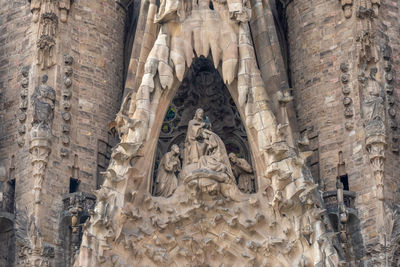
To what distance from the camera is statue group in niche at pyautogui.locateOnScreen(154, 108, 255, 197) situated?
2080 cm

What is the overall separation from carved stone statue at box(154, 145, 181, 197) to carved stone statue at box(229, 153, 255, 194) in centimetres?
92

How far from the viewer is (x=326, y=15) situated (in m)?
23.3

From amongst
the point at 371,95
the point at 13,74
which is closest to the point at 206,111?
the point at 371,95

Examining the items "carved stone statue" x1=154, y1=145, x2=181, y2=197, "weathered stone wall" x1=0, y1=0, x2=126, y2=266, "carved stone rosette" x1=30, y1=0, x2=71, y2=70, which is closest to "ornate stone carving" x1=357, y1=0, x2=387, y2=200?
"carved stone statue" x1=154, y1=145, x2=181, y2=197

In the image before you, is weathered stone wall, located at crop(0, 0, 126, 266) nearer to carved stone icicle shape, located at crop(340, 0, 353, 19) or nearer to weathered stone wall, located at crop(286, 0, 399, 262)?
weathered stone wall, located at crop(286, 0, 399, 262)

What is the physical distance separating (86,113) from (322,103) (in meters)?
4.09

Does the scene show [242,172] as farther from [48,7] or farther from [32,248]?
[48,7]

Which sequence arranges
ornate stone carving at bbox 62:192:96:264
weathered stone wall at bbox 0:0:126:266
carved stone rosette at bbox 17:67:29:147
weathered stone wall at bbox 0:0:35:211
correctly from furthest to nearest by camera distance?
carved stone rosette at bbox 17:67:29:147
weathered stone wall at bbox 0:0:35:211
weathered stone wall at bbox 0:0:126:266
ornate stone carving at bbox 62:192:96:264

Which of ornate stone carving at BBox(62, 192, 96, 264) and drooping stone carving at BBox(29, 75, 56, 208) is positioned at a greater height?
drooping stone carving at BBox(29, 75, 56, 208)

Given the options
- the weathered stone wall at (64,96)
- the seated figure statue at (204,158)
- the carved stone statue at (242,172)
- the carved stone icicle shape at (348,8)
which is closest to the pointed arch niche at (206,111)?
the weathered stone wall at (64,96)

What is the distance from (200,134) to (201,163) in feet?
2.39

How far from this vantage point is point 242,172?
21594mm

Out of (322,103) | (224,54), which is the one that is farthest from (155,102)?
(322,103)

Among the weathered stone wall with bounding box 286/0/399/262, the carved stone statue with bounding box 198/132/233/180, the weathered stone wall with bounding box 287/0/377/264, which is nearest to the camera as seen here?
the carved stone statue with bounding box 198/132/233/180
